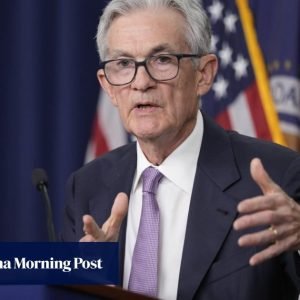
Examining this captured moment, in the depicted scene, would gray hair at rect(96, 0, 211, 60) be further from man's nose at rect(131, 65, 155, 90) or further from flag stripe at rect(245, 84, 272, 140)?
flag stripe at rect(245, 84, 272, 140)

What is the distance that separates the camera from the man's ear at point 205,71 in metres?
2.30

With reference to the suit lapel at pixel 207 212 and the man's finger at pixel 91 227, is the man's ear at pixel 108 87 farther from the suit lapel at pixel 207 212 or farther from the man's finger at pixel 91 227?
the man's finger at pixel 91 227

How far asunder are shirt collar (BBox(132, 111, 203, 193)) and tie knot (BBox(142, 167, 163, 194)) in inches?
0.5

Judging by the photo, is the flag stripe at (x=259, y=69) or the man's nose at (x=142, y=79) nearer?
the man's nose at (x=142, y=79)

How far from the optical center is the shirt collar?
223cm

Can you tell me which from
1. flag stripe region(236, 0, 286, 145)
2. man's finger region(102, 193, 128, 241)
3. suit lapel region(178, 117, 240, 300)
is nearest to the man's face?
suit lapel region(178, 117, 240, 300)

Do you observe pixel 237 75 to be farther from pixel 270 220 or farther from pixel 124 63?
pixel 270 220

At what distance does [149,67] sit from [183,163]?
0.27 meters

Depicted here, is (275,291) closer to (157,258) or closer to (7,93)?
(157,258)

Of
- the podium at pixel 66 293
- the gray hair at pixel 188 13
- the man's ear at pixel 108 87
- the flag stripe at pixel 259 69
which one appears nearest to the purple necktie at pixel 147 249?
the man's ear at pixel 108 87

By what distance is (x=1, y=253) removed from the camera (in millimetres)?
1498

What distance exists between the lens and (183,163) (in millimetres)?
2252

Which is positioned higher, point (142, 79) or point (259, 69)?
point (259, 69)

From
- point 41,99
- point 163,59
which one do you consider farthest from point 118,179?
point 41,99
